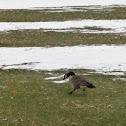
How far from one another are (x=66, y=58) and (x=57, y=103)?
1520 cm

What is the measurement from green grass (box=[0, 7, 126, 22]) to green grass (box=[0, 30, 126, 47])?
11439 mm

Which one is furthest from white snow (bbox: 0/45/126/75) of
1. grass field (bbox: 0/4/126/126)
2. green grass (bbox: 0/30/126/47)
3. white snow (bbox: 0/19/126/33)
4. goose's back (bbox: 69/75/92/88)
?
white snow (bbox: 0/19/126/33)

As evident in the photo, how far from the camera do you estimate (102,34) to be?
4575 cm

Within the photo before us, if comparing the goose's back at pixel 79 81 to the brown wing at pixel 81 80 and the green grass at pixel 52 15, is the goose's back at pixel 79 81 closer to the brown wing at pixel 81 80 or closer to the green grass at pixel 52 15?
the brown wing at pixel 81 80

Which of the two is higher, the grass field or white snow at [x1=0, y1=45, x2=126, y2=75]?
white snow at [x1=0, y1=45, x2=126, y2=75]

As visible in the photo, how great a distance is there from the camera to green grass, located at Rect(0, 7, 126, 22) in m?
58.2

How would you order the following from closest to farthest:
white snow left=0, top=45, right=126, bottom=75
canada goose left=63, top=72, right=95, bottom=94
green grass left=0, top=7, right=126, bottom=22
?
canada goose left=63, top=72, right=95, bottom=94 → white snow left=0, top=45, right=126, bottom=75 → green grass left=0, top=7, right=126, bottom=22

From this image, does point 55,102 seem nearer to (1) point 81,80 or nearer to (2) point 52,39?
(1) point 81,80

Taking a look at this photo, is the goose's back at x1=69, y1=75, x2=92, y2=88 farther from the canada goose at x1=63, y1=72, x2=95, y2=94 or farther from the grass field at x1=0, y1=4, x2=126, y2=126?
the grass field at x1=0, y1=4, x2=126, y2=126

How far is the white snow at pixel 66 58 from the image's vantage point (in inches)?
1163

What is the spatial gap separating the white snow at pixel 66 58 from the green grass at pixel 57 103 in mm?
5052

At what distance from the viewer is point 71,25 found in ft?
173

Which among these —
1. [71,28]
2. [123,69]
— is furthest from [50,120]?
[71,28]

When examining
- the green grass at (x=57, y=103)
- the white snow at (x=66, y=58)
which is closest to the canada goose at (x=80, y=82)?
the green grass at (x=57, y=103)
